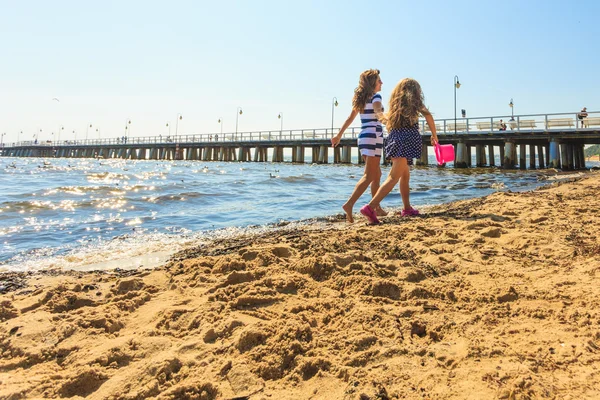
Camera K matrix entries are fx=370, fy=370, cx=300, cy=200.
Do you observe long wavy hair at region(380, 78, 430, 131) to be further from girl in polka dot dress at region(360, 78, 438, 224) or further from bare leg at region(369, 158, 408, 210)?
bare leg at region(369, 158, 408, 210)

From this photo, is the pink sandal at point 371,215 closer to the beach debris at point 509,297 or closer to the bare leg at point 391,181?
the bare leg at point 391,181

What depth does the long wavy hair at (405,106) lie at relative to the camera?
15.3 feet

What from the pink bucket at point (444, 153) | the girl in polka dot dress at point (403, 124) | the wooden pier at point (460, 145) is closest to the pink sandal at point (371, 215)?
the girl in polka dot dress at point (403, 124)

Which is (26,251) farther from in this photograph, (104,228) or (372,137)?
(372,137)

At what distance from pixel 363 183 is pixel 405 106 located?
A: 1093mm

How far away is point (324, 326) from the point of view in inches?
71.4

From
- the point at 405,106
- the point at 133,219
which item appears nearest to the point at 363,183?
the point at 405,106

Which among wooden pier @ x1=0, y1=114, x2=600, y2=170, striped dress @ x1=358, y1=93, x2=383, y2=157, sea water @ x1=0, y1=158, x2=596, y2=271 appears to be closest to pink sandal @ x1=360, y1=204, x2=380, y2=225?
striped dress @ x1=358, y1=93, x2=383, y2=157

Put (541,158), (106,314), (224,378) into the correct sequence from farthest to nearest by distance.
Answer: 1. (541,158)
2. (106,314)
3. (224,378)

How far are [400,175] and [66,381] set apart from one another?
4.02m

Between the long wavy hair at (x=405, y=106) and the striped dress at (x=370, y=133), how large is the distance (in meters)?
0.13

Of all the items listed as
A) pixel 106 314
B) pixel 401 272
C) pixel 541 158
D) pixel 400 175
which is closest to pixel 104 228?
pixel 106 314

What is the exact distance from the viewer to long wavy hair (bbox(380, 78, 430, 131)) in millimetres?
4648

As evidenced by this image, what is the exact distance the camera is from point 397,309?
1.94 metres
